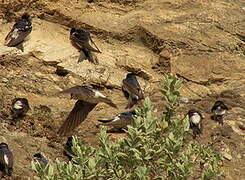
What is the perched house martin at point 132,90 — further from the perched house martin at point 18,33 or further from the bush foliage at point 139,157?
the bush foliage at point 139,157

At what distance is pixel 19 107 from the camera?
9.21m

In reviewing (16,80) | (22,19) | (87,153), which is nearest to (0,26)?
(22,19)

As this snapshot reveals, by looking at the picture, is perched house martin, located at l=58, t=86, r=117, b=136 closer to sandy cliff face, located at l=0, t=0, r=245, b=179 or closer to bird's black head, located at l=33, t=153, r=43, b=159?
sandy cliff face, located at l=0, t=0, r=245, b=179

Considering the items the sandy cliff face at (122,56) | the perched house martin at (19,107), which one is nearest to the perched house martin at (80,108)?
the sandy cliff face at (122,56)

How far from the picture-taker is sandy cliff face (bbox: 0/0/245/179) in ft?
33.0

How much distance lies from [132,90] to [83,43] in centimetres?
131

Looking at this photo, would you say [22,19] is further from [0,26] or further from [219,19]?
[219,19]

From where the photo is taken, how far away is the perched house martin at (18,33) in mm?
10938

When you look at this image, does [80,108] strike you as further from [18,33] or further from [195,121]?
[18,33]

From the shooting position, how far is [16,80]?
34.0ft

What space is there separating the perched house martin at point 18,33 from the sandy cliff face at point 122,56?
0.12 metres

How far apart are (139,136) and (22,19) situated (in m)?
Result: 6.66

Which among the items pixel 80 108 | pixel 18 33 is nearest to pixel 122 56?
pixel 18 33

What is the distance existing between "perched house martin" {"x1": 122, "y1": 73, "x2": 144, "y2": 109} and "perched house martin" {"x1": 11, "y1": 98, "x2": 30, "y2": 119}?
1.89 m
